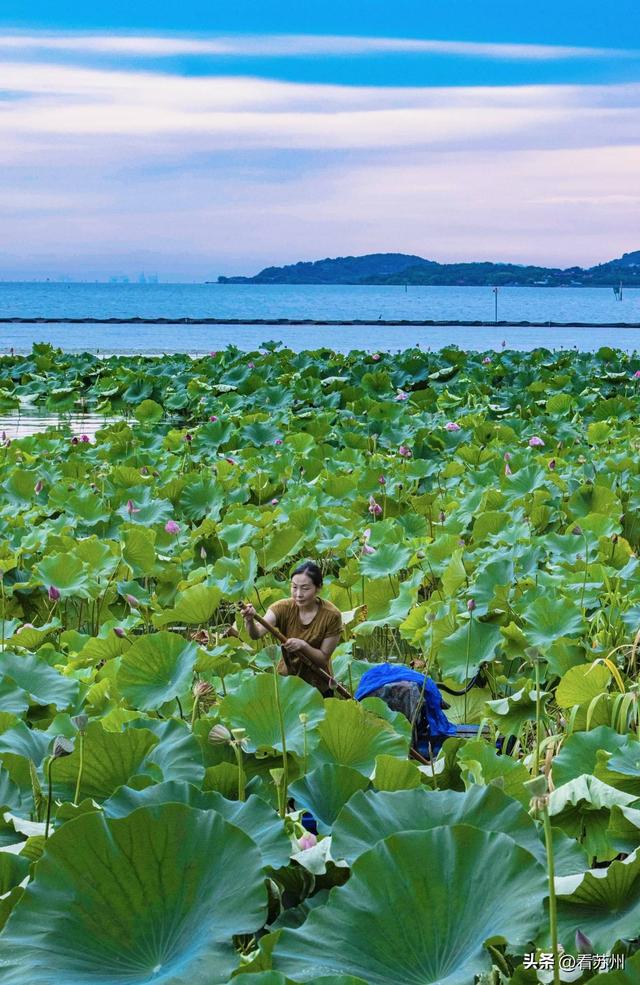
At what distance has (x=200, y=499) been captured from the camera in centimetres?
543

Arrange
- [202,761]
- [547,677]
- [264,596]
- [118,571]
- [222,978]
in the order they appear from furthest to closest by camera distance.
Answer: [118,571] < [264,596] < [547,677] < [202,761] < [222,978]

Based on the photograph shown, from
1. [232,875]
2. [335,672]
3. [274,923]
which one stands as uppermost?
[232,875]

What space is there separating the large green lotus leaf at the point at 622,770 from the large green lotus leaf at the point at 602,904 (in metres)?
0.40

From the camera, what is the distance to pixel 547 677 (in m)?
3.09

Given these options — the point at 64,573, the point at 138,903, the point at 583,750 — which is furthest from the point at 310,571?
the point at 138,903

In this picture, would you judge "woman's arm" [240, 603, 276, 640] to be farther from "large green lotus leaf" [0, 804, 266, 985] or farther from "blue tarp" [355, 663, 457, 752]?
"large green lotus leaf" [0, 804, 266, 985]

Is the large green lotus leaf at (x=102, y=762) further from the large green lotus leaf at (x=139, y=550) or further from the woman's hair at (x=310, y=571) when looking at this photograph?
the large green lotus leaf at (x=139, y=550)

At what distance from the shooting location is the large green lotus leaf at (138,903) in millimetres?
1181

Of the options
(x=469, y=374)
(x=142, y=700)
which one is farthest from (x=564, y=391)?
(x=142, y=700)

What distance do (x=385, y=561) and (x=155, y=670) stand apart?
1630 mm

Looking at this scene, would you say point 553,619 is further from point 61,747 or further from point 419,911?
point 419,911

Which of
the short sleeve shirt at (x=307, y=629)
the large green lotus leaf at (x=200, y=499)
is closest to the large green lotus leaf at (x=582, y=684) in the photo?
the short sleeve shirt at (x=307, y=629)

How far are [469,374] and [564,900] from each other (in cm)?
1010

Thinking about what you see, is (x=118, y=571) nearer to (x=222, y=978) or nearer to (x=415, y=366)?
(x=222, y=978)
